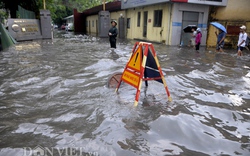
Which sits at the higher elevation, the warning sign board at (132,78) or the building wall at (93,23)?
the building wall at (93,23)

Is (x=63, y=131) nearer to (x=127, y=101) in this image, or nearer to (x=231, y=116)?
(x=127, y=101)

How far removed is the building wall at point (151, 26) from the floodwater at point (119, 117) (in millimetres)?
10952

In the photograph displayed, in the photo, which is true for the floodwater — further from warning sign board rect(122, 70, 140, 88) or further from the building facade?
the building facade

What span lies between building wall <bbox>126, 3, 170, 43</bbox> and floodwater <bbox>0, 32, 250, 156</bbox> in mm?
10952

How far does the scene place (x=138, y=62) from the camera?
4.54m

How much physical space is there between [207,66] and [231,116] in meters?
5.18

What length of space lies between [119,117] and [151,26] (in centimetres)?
1622

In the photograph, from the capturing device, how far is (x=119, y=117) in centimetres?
394

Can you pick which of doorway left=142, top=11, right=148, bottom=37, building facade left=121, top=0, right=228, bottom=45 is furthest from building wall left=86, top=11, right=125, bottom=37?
building facade left=121, top=0, right=228, bottom=45

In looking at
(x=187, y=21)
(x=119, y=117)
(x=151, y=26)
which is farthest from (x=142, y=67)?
(x=151, y=26)

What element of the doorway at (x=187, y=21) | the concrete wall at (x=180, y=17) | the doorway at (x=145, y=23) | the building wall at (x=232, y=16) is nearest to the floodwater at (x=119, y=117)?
the concrete wall at (x=180, y=17)

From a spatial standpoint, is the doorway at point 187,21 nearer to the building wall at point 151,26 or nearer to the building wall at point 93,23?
the building wall at point 151,26

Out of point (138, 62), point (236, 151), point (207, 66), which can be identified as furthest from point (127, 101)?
point (207, 66)

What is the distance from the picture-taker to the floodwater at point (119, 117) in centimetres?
305
